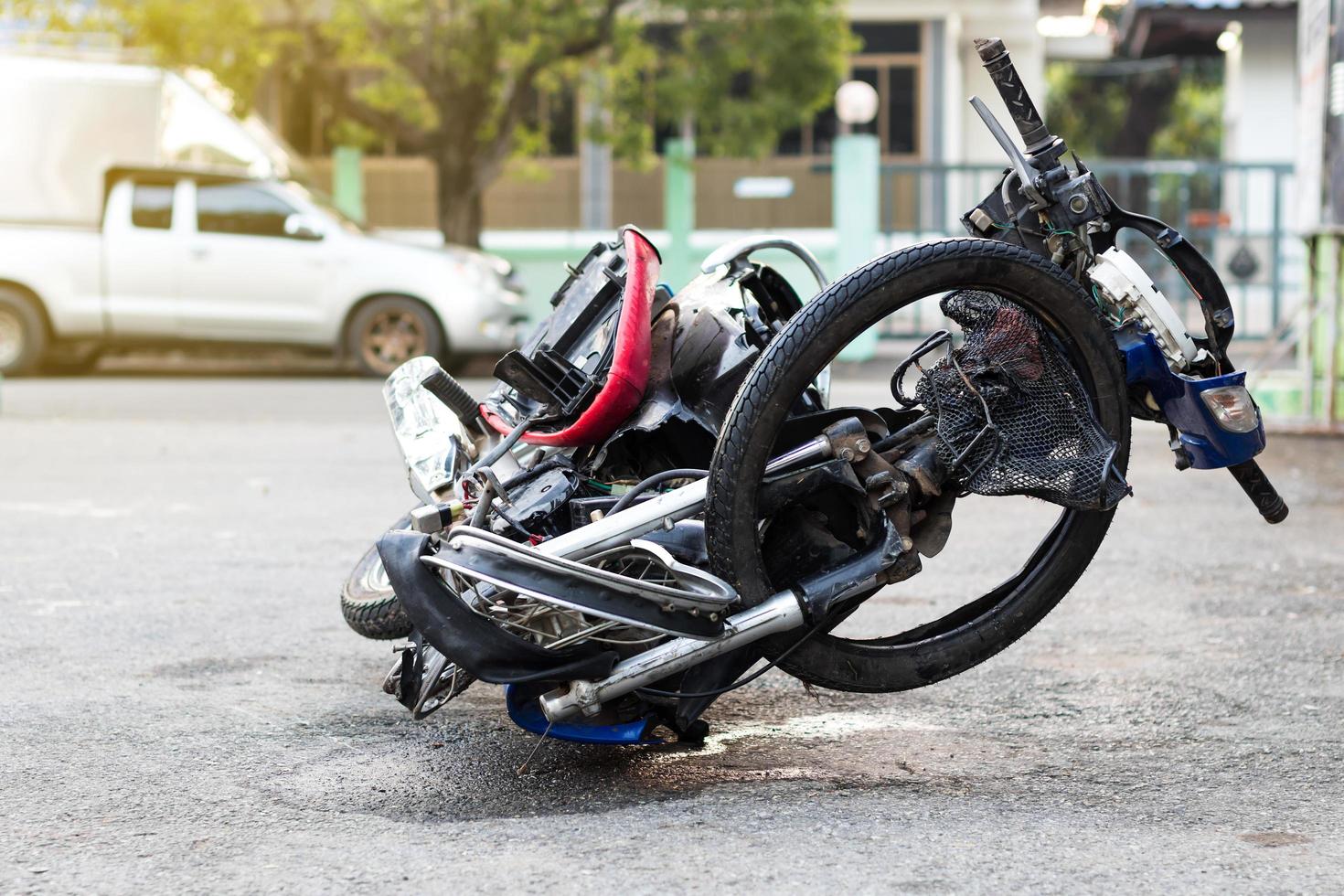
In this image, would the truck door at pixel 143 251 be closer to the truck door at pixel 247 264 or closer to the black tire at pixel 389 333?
the truck door at pixel 247 264

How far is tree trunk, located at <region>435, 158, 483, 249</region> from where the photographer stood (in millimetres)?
17391

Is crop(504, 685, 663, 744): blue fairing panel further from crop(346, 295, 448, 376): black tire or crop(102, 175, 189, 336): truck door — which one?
crop(102, 175, 189, 336): truck door

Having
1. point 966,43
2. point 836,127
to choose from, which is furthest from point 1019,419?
point 966,43

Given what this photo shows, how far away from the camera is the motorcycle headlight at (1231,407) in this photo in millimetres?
3602

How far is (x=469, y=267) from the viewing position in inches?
584

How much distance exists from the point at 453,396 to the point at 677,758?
1078 mm

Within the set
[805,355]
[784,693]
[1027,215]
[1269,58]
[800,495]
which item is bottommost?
[784,693]

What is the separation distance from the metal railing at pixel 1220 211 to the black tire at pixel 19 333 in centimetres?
833

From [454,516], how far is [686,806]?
80 centimetres

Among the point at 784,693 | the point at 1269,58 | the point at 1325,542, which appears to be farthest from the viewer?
the point at 1269,58

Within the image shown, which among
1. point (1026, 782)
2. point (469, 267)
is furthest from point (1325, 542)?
point (469, 267)

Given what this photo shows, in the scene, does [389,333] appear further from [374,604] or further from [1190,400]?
[1190,400]

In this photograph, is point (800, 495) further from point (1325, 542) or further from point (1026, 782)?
point (1325, 542)

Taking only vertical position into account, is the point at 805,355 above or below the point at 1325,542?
above
